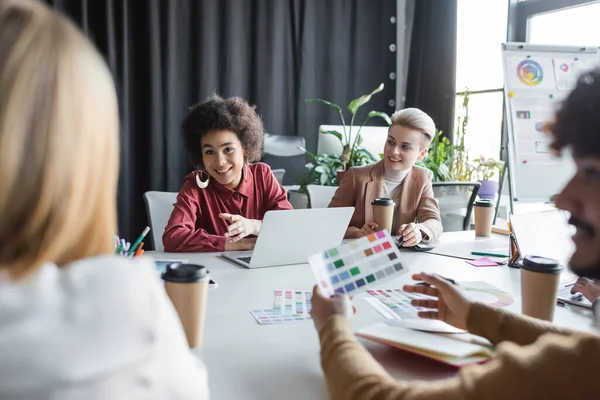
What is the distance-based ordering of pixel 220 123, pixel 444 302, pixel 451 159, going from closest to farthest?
pixel 444 302 → pixel 220 123 → pixel 451 159

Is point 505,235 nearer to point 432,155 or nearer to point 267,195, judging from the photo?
point 267,195

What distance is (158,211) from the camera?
7.36ft

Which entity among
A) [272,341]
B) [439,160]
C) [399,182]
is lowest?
[272,341]

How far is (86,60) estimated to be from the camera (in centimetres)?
63

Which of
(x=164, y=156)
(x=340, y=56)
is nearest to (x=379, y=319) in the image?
(x=164, y=156)

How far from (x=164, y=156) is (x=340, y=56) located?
1701mm

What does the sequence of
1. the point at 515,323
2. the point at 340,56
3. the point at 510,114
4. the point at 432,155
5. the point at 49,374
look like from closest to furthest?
1. the point at 49,374
2. the point at 515,323
3. the point at 510,114
4. the point at 432,155
5. the point at 340,56

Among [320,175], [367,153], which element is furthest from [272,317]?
[367,153]

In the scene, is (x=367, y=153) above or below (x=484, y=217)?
above

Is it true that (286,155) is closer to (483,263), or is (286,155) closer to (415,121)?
(415,121)

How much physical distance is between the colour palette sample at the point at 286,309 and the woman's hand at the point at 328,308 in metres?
0.17

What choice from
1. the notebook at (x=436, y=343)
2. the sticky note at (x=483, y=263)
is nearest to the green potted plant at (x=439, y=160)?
the sticky note at (x=483, y=263)

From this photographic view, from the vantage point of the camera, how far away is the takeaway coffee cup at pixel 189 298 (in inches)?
38.0

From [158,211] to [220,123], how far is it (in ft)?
1.53
